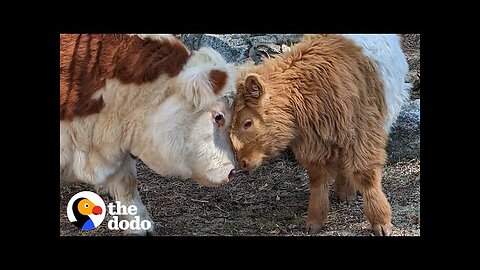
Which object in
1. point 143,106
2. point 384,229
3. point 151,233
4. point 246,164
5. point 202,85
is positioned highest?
point 202,85

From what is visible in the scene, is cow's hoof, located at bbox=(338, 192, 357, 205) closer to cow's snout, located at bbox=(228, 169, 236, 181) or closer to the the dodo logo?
cow's snout, located at bbox=(228, 169, 236, 181)

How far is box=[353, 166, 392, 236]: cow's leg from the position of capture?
4.09 m

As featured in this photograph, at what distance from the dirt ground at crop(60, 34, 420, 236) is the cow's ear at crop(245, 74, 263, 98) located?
59cm

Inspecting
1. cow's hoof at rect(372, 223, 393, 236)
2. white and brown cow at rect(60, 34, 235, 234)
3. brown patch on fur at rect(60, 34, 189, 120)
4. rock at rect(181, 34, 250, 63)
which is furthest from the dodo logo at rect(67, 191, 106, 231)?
cow's hoof at rect(372, 223, 393, 236)

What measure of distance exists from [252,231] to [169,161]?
2.16 ft

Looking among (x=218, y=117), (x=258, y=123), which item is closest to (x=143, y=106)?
(x=218, y=117)

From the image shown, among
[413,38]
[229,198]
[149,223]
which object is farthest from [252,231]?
[413,38]

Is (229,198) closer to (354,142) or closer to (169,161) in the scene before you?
(169,161)

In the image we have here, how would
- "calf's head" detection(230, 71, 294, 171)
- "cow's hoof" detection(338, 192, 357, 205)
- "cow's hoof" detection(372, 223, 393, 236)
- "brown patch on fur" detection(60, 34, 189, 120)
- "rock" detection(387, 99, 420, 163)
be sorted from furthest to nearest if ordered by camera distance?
"cow's hoof" detection(338, 192, 357, 205) → "rock" detection(387, 99, 420, 163) → "cow's hoof" detection(372, 223, 393, 236) → "calf's head" detection(230, 71, 294, 171) → "brown patch on fur" detection(60, 34, 189, 120)

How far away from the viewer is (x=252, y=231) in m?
4.23

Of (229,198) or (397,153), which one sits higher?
(397,153)

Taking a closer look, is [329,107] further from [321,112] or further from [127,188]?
[127,188]

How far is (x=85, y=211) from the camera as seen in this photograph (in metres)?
4.10

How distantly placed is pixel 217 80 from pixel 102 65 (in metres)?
0.61
